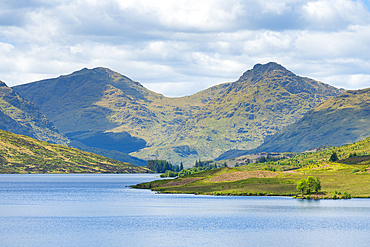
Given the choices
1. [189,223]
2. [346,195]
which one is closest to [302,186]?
[346,195]

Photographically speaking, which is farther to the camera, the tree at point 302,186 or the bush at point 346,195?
the tree at point 302,186

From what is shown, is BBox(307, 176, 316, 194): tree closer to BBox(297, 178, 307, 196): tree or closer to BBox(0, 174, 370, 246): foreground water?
BBox(297, 178, 307, 196): tree

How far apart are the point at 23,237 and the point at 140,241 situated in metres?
23.1

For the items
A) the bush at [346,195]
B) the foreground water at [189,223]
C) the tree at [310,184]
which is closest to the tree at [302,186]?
the tree at [310,184]

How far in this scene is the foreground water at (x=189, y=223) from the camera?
8938 cm

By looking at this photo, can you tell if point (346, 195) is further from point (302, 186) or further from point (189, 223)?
point (189, 223)

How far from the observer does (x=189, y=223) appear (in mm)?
113812

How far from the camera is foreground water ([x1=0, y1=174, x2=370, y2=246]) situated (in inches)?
3519

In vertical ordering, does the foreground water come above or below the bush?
below

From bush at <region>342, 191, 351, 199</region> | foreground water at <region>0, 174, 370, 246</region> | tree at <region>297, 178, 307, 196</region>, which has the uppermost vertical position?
tree at <region>297, 178, 307, 196</region>

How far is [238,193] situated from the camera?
630ft

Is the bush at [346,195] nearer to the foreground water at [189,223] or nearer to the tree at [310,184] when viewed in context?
the foreground water at [189,223]

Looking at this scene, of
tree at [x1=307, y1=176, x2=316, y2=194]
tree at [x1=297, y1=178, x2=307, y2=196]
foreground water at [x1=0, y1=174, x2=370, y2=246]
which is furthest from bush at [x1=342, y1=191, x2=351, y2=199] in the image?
tree at [x1=297, y1=178, x2=307, y2=196]

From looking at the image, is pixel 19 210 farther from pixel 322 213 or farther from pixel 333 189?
Answer: pixel 333 189
